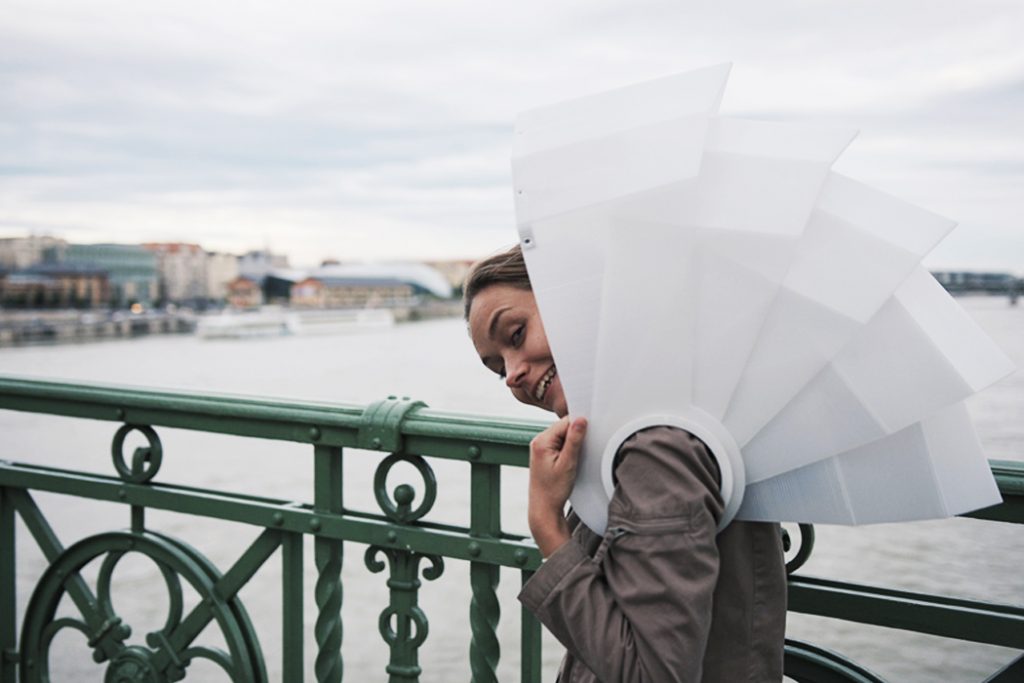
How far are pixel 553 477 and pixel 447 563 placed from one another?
15.7 metres

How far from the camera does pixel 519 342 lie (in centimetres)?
111

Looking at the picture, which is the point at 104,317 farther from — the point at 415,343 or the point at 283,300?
the point at 283,300

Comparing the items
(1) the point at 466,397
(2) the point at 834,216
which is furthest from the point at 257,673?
(1) the point at 466,397

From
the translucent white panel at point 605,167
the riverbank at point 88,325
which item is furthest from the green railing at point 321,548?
the riverbank at point 88,325

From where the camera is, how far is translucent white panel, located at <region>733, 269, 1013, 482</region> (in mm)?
908

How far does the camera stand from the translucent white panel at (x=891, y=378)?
0.91 meters

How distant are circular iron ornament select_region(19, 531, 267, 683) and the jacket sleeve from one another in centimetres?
123

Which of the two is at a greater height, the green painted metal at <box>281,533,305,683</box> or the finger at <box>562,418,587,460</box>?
the finger at <box>562,418,587,460</box>

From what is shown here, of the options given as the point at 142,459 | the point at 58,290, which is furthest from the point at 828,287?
the point at 58,290

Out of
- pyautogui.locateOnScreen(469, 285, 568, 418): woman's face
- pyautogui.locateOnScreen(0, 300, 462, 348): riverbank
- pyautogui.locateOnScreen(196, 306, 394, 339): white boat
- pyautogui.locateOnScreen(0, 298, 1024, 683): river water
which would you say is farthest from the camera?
pyautogui.locateOnScreen(196, 306, 394, 339): white boat

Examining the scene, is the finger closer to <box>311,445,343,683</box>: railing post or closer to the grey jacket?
the grey jacket

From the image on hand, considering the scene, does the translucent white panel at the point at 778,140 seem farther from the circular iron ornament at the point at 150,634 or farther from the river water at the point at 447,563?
the circular iron ornament at the point at 150,634

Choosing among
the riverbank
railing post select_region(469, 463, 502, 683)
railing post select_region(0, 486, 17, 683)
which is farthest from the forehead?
the riverbank

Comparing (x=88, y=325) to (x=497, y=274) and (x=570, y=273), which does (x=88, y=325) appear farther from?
(x=570, y=273)
